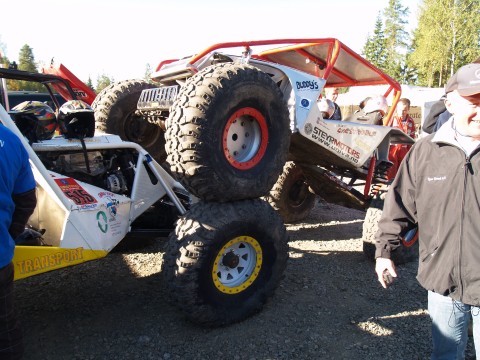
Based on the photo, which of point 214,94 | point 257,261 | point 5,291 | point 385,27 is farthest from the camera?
point 385,27

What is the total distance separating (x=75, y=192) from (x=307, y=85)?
2.46 metres

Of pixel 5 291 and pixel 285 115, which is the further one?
pixel 285 115

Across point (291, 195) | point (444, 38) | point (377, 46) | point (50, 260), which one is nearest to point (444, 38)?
point (444, 38)

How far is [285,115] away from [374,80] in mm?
2381

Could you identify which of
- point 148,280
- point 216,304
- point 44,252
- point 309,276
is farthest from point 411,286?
Answer: point 44,252

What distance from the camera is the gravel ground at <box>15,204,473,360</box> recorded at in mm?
2936

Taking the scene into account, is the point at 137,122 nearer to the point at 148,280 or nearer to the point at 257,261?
the point at 148,280

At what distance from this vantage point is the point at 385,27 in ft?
153

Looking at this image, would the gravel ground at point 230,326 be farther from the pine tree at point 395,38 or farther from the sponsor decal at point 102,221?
the pine tree at point 395,38

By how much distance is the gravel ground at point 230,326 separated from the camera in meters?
2.94

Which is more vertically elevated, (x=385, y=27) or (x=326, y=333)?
(x=385, y=27)

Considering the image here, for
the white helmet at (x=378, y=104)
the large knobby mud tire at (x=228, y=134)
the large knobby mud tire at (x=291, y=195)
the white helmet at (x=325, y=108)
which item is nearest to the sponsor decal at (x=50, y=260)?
the large knobby mud tire at (x=228, y=134)

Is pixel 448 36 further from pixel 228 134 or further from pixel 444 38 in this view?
pixel 228 134

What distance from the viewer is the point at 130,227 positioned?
132 inches
